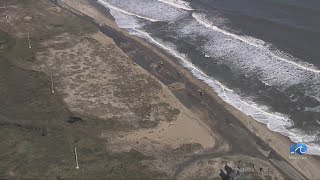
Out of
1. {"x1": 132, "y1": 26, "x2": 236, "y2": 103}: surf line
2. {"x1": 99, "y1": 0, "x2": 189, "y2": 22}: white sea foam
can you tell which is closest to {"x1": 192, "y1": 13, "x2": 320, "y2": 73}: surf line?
{"x1": 99, "y1": 0, "x2": 189, "y2": 22}: white sea foam

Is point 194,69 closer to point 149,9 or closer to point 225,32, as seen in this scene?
point 225,32

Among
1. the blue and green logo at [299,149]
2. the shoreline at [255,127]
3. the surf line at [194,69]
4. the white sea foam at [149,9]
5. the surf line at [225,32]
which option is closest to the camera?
the shoreline at [255,127]

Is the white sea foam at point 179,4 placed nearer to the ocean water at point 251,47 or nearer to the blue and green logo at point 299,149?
the ocean water at point 251,47

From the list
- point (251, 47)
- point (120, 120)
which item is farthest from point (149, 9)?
point (120, 120)

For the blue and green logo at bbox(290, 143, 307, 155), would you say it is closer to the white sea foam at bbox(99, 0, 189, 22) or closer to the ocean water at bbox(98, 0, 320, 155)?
the ocean water at bbox(98, 0, 320, 155)

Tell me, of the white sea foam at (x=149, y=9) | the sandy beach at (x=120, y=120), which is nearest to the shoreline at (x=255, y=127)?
the sandy beach at (x=120, y=120)

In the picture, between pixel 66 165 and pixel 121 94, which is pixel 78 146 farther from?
pixel 121 94

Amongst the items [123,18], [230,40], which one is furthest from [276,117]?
[123,18]

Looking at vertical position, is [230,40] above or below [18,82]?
above
